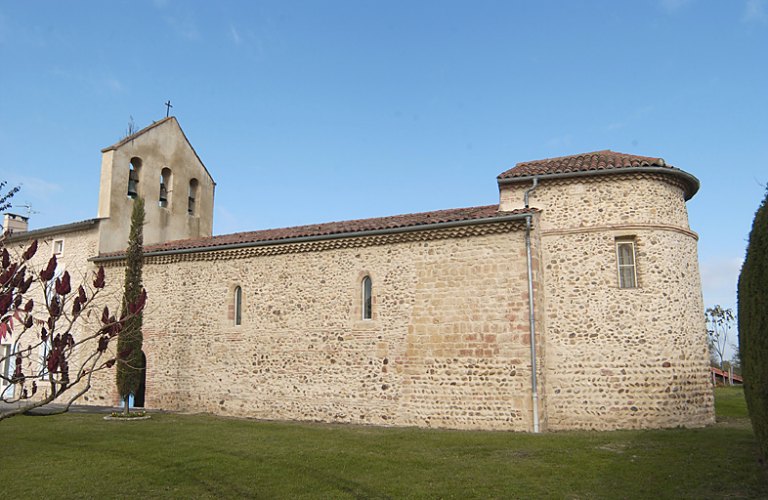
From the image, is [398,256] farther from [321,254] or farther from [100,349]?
[100,349]

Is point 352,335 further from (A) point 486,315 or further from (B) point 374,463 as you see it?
(B) point 374,463

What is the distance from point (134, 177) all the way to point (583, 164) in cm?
1577

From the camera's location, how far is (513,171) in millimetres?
14898

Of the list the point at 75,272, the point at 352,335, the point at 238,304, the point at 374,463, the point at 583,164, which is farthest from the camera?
the point at 75,272

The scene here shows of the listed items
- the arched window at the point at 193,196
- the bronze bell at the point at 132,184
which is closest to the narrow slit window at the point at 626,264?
the arched window at the point at 193,196

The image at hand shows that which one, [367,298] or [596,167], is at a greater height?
[596,167]

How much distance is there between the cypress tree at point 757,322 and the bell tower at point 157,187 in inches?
757

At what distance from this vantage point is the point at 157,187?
2212 centimetres

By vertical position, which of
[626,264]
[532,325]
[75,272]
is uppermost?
[75,272]

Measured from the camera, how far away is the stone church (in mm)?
13312

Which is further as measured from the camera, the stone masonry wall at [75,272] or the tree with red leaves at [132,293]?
the stone masonry wall at [75,272]

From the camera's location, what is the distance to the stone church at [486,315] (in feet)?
43.7

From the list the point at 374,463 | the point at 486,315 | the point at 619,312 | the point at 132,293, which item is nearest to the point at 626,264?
the point at 619,312

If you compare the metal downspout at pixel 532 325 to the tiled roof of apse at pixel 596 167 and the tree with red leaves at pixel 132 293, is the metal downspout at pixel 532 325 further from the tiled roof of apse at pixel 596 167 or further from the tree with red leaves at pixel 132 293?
the tree with red leaves at pixel 132 293
